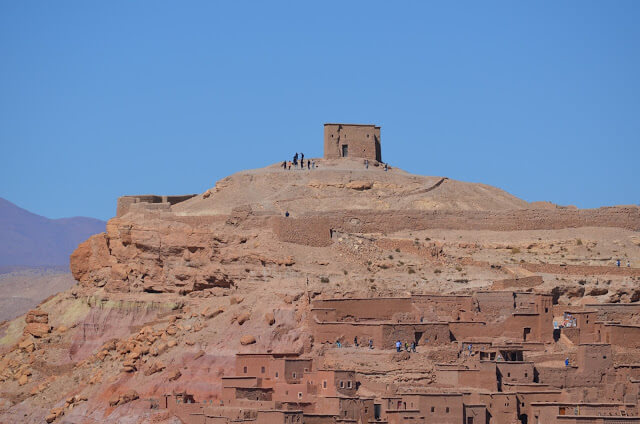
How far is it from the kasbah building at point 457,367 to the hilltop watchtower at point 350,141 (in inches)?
692

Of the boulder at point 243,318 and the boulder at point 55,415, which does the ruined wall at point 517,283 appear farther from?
the boulder at point 55,415

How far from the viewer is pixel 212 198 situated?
74250 millimetres

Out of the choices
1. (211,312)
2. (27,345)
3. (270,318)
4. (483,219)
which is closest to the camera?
(270,318)

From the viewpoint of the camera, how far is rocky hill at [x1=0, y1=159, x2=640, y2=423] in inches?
2298

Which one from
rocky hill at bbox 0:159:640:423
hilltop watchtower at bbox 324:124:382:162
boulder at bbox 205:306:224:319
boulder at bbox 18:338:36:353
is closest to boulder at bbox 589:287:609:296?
rocky hill at bbox 0:159:640:423

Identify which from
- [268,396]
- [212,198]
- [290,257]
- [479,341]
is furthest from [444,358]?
[212,198]

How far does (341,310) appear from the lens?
58438 millimetres

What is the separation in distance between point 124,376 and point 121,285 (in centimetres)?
780

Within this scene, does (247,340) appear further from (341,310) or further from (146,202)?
(146,202)

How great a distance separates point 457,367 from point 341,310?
602 cm

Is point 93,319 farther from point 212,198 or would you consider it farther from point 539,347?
point 539,347

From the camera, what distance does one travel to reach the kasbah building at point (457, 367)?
51.2 metres

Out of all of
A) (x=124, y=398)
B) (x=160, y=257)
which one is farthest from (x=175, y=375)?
(x=160, y=257)

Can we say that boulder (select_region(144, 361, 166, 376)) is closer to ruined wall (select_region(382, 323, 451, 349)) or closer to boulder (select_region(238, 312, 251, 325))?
boulder (select_region(238, 312, 251, 325))
